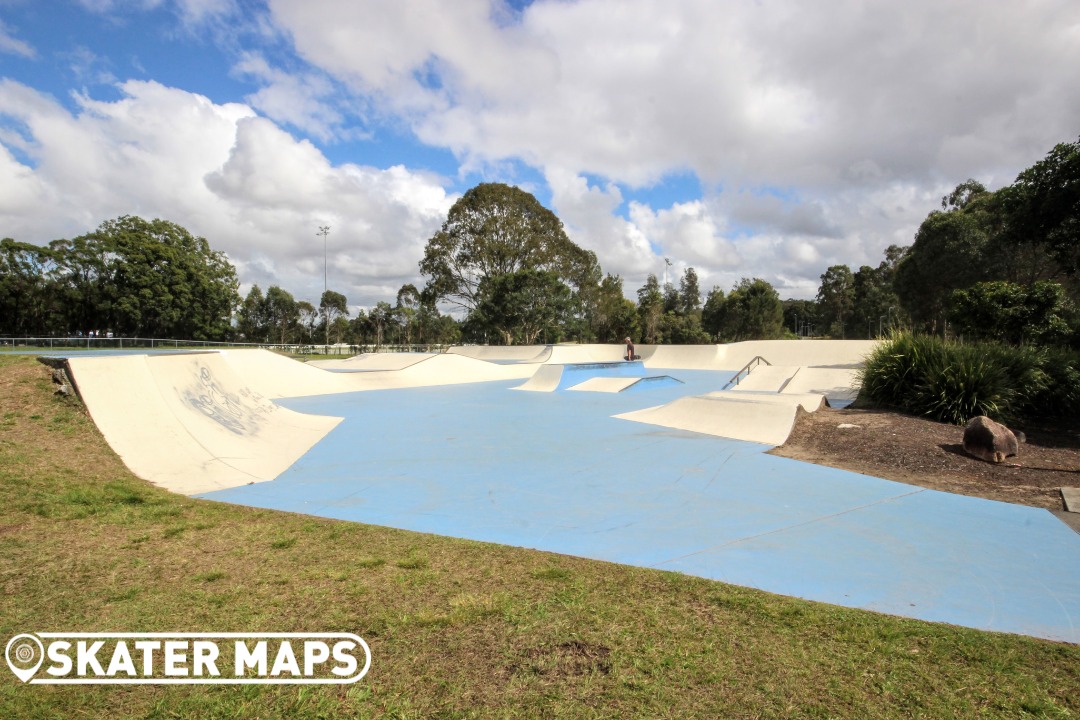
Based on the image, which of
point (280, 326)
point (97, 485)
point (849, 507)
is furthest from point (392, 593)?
point (280, 326)

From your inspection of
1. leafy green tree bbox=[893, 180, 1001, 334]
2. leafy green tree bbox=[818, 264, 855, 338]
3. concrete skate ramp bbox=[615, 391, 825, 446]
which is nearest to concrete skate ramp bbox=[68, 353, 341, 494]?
concrete skate ramp bbox=[615, 391, 825, 446]

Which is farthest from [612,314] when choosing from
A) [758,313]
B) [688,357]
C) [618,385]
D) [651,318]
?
[618,385]

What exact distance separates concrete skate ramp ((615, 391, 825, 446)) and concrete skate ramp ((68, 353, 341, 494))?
7038mm

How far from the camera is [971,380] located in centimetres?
895

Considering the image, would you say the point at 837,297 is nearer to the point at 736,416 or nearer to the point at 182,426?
the point at 736,416

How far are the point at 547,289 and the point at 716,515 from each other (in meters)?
36.2

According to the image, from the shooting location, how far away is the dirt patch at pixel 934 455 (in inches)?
242

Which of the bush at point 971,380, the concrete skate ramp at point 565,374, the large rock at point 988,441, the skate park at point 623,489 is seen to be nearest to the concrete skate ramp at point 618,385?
the concrete skate ramp at point 565,374

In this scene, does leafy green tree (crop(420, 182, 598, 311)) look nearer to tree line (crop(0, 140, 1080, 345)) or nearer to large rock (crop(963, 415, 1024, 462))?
tree line (crop(0, 140, 1080, 345))

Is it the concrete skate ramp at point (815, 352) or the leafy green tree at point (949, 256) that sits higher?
the leafy green tree at point (949, 256)

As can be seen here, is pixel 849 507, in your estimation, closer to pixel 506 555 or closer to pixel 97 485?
pixel 506 555

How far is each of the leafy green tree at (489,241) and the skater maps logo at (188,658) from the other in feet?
132

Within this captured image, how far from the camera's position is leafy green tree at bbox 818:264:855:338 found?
199ft

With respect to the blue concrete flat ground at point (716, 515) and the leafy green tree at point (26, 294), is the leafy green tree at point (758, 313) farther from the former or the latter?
the leafy green tree at point (26, 294)
